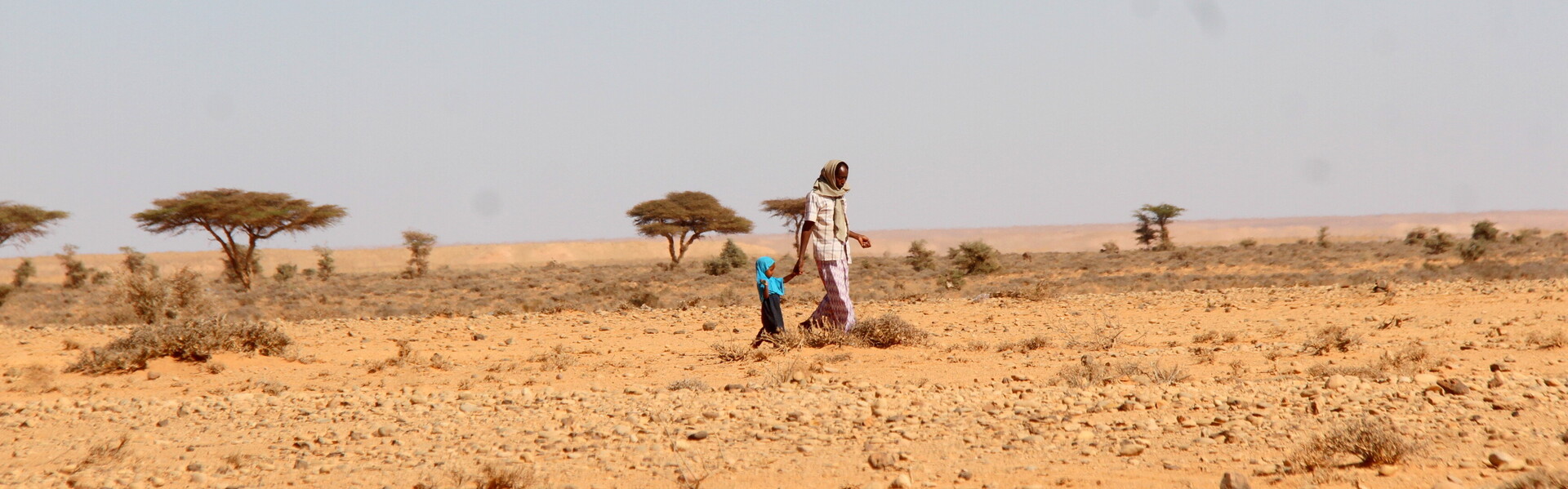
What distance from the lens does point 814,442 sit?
519 cm

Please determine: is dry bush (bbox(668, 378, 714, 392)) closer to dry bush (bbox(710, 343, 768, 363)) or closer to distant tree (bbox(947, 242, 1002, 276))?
dry bush (bbox(710, 343, 768, 363))

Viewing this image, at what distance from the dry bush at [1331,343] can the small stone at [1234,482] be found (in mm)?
4520

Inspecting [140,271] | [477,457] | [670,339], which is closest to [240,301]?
[140,271]

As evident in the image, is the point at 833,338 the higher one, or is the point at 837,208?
the point at 837,208

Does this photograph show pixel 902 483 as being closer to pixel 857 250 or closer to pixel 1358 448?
pixel 1358 448

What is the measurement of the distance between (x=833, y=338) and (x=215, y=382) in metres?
4.52

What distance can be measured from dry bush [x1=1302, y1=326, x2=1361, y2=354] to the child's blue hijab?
392cm

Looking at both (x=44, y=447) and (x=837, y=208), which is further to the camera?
(x=837, y=208)

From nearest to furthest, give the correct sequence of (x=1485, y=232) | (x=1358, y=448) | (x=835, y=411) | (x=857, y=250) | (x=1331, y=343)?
(x=1358, y=448), (x=835, y=411), (x=1331, y=343), (x=1485, y=232), (x=857, y=250)

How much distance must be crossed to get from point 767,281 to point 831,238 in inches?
26.3

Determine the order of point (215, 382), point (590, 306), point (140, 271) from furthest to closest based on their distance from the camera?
point (590, 306) < point (140, 271) < point (215, 382)

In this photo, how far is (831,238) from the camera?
29.7 feet

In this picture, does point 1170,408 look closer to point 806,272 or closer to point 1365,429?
point 1365,429

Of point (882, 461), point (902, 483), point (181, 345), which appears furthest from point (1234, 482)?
point (181, 345)
